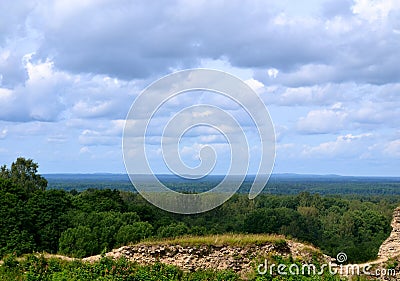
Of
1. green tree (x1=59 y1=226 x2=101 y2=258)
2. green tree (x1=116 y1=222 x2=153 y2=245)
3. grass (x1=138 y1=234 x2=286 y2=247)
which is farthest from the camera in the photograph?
green tree (x1=116 y1=222 x2=153 y2=245)

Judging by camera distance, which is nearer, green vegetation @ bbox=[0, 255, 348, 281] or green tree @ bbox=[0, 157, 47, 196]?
green vegetation @ bbox=[0, 255, 348, 281]

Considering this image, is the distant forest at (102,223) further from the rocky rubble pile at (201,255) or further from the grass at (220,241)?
the rocky rubble pile at (201,255)

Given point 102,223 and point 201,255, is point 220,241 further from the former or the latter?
point 102,223

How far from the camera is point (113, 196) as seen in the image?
127 ft

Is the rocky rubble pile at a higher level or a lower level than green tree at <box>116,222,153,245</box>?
higher

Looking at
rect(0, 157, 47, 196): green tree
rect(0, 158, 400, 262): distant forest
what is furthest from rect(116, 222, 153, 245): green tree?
rect(0, 157, 47, 196): green tree

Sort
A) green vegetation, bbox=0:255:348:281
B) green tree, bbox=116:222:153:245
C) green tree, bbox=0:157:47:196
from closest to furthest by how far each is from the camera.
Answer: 1. green vegetation, bbox=0:255:348:281
2. green tree, bbox=116:222:153:245
3. green tree, bbox=0:157:47:196

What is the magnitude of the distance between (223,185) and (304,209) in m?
53.6

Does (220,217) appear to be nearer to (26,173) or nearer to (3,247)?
(26,173)

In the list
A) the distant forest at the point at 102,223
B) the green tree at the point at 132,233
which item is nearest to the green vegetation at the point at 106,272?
the distant forest at the point at 102,223

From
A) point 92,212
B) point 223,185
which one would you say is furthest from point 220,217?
point 223,185

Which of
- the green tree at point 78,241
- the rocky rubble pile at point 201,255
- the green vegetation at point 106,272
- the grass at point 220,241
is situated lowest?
the green tree at point 78,241

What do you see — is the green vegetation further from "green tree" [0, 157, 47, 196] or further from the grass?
"green tree" [0, 157, 47, 196]

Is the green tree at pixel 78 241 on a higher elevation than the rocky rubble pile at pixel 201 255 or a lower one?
lower
